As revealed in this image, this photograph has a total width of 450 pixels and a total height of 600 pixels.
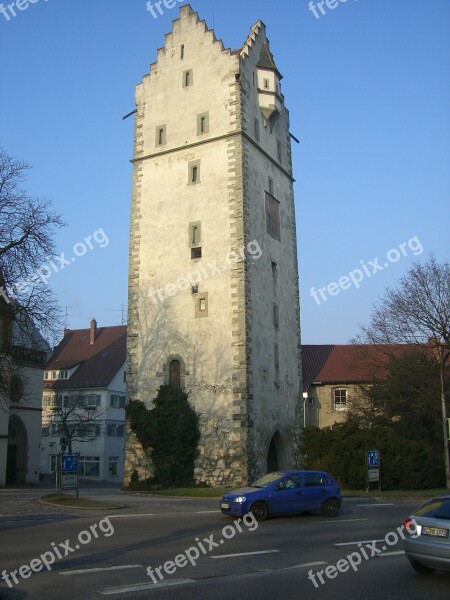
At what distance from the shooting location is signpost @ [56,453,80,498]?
74.3 ft

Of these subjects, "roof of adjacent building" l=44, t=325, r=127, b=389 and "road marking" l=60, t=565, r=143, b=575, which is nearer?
"road marking" l=60, t=565, r=143, b=575

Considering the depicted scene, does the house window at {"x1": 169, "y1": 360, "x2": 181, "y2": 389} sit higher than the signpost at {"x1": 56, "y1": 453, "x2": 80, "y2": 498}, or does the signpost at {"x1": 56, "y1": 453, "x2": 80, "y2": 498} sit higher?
the house window at {"x1": 169, "y1": 360, "x2": 181, "y2": 389}

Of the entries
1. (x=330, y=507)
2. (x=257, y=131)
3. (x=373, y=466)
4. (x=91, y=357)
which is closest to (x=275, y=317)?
(x=257, y=131)

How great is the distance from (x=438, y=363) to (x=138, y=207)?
19664 millimetres

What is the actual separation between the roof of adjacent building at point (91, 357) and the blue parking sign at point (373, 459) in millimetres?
35768

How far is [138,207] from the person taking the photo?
36.7 m

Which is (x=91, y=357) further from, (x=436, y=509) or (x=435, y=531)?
(x=435, y=531)

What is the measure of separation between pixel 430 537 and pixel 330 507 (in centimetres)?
957

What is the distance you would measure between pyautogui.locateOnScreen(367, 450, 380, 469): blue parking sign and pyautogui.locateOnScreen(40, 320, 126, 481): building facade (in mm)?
32113

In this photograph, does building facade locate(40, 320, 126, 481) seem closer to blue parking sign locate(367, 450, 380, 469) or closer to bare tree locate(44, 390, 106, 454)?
bare tree locate(44, 390, 106, 454)

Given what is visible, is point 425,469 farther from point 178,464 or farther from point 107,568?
point 107,568

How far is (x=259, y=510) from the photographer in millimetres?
17578

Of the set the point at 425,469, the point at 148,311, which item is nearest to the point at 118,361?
the point at 148,311

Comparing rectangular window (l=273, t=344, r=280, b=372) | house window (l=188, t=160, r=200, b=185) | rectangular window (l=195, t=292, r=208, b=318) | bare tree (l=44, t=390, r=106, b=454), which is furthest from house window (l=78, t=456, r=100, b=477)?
house window (l=188, t=160, r=200, b=185)
